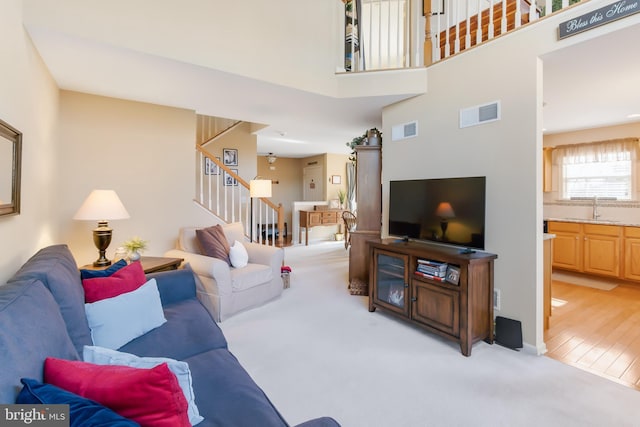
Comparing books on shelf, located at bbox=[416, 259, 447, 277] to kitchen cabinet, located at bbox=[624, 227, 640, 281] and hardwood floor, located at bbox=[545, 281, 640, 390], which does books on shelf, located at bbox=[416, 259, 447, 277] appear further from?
kitchen cabinet, located at bbox=[624, 227, 640, 281]

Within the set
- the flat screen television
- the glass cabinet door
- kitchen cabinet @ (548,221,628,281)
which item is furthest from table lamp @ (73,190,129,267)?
kitchen cabinet @ (548,221,628,281)

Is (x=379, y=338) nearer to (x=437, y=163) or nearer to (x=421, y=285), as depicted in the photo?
(x=421, y=285)

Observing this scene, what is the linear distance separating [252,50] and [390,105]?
171 cm

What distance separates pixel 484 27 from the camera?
2.91 m

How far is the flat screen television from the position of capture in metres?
2.56

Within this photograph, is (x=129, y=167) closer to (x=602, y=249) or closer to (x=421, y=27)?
(x=421, y=27)

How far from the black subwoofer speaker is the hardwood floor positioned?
261 millimetres

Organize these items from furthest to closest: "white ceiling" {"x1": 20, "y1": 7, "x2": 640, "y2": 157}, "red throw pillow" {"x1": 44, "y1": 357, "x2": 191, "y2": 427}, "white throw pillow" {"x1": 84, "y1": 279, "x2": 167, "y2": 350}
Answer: "white ceiling" {"x1": 20, "y1": 7, "x2": 640, "y2": 157}
"white throw pillow" {"x1": 84, "y1": 279, "x2": 167, "y2": 350}
"red throw pillow" {"x1": 44, "y1": 357, "x2": 191, "y2": 427}

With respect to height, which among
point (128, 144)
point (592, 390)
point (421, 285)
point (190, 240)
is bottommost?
point (592, 390)

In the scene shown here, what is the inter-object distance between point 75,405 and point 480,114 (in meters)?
3.19

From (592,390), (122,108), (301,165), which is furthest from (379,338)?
(301,165)

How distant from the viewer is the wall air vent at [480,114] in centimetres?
265

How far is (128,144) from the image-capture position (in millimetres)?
3713

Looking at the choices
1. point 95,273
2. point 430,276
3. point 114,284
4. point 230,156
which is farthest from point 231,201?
point 430,276
